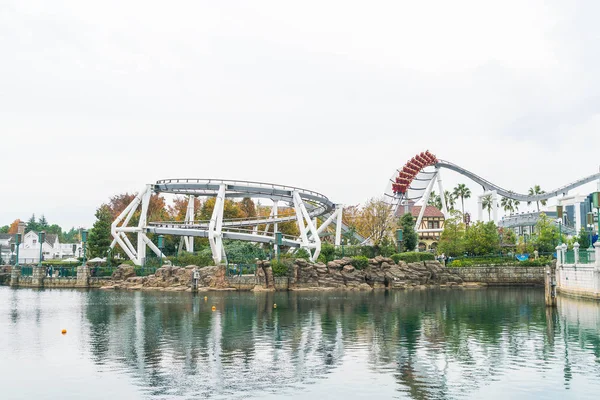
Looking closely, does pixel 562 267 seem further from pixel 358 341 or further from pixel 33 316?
pixel 33 316

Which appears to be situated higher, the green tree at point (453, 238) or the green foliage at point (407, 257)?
the green tree at point (453, 238)

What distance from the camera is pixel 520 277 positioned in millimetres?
64188

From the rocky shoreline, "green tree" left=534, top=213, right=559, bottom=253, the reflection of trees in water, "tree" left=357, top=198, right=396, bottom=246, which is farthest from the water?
"tree" left=357, top=198, right=396, bottom=246

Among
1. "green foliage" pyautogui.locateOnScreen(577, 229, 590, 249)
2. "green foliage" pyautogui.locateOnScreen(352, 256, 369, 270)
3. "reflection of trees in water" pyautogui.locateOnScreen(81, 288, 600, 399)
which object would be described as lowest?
"reflection of trees in water" pyautogui.locateOnScreen(81, 288, 600, 399)

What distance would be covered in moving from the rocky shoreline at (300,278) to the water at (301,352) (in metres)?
17.6

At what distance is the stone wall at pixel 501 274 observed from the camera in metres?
63.8

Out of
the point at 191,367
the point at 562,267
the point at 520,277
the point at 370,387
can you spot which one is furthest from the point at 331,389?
the point at 520,277

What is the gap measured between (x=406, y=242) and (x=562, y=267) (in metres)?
26.0

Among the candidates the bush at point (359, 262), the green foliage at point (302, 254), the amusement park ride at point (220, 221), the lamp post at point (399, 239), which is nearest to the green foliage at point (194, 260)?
the amusement park ride at point (220, 221)

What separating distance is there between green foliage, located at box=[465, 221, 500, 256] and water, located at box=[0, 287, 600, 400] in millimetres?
34195

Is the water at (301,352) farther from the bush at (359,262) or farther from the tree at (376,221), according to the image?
the tree at (376,221)

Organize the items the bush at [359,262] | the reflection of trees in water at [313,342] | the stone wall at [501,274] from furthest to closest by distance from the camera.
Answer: the stone wall at [501,274]
the bush at [359,262]
the reflection of trees in water at [313,342]

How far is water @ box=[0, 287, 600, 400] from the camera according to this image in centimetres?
1584

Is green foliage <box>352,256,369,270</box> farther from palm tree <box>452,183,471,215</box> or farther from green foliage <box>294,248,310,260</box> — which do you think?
palm tree <box>452,183,471,215</box>
